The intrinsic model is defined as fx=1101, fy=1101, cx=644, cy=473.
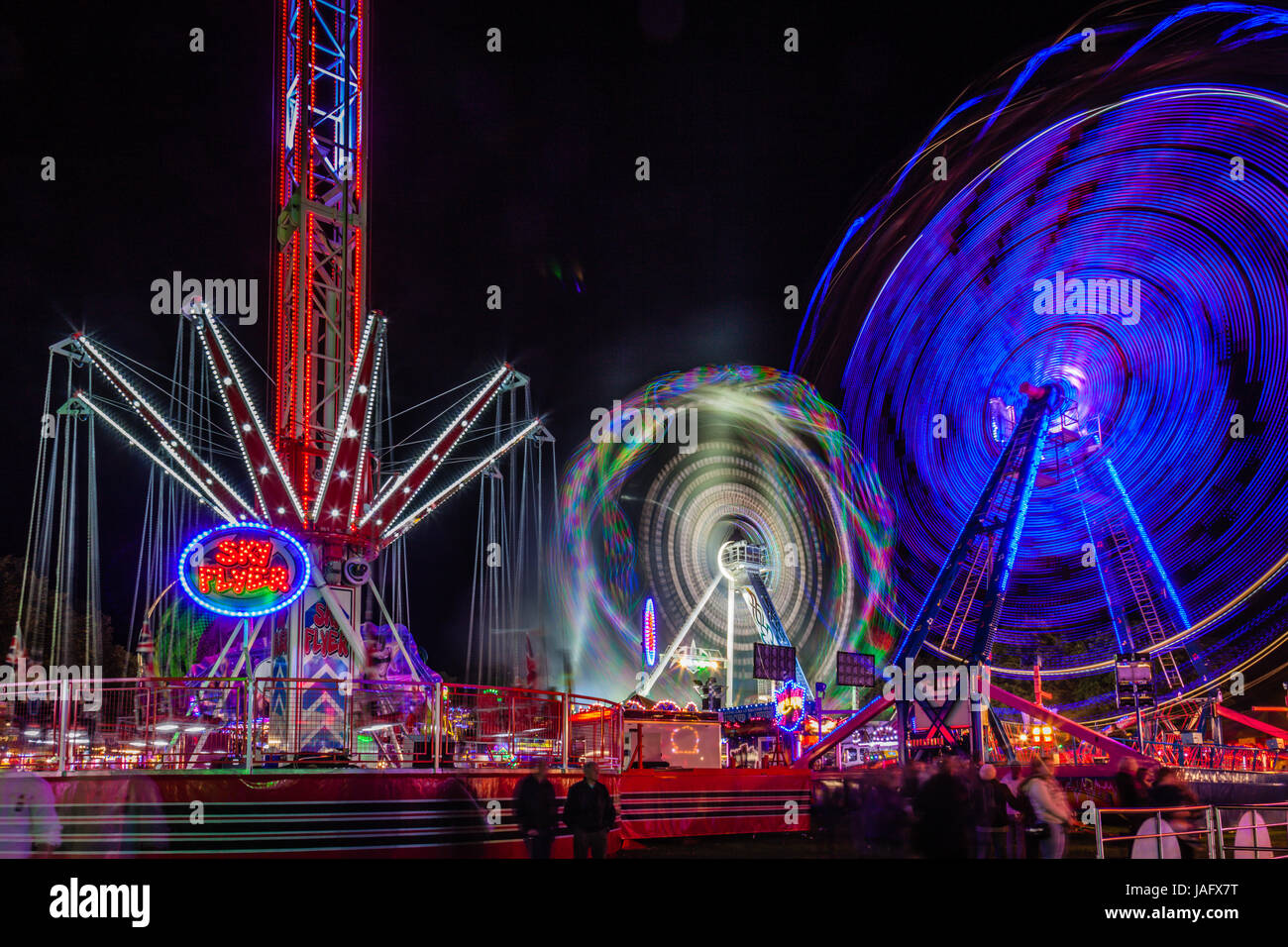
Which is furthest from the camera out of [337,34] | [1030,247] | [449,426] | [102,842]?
[1030,247]

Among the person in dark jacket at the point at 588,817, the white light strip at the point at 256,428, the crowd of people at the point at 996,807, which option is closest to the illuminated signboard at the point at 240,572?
the white light strip at the point at 256,428

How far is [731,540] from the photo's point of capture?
61.0 m

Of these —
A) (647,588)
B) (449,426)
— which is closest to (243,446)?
(449,426)

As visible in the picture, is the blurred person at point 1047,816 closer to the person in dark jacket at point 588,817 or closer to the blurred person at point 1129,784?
the blurred person at point 1129,784

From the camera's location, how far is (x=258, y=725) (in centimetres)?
1588

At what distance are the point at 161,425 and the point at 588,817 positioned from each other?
16736mm

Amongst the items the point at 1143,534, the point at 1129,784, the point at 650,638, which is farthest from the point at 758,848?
the point at 650,638

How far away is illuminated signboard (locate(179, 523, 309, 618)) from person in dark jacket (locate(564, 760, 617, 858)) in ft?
A: 38.0

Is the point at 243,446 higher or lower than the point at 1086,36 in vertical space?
lower

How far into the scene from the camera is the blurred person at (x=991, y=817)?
11.0 m

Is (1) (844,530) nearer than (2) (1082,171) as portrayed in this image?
No

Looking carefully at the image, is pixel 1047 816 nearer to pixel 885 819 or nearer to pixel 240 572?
pixel 885 819
